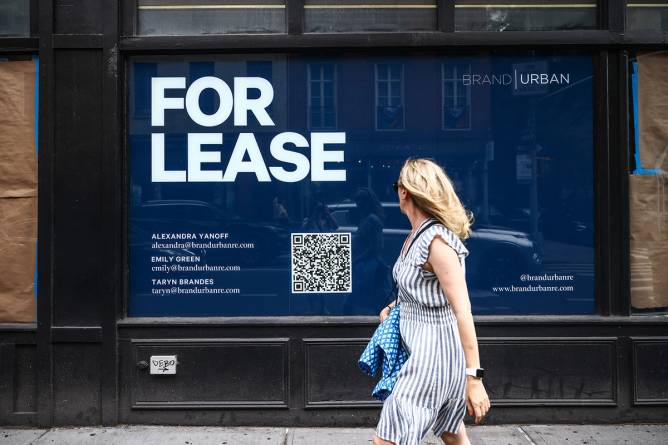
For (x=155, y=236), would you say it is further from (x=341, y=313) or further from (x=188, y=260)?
(x=341, y=313)

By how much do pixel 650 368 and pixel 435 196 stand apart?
355 centimetres

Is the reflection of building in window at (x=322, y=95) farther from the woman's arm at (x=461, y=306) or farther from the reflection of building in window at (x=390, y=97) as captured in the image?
the woman's arm at (x=461, y=306)

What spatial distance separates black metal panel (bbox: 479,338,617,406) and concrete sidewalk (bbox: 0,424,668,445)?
9.6 inches

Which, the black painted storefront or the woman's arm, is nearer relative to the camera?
the woman's arm

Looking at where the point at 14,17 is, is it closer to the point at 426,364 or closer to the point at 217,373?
the point at 217,373

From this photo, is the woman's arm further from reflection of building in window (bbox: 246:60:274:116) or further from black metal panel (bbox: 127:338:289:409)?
reflection of building in window (bbox: 246:60:274:116)

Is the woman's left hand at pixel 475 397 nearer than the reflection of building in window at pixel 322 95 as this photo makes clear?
Yes

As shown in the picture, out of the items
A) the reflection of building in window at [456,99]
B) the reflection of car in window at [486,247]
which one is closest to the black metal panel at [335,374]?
the reflection of car in window at [486,247]

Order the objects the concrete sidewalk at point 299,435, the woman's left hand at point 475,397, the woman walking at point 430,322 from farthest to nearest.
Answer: the concrete sidewalk at point 299,435 → the woman walking at point 430,322 → the woman's left hand at point 475,397

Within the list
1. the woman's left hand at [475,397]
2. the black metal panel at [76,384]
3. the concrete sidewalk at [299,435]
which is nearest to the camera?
the woman's left hand at [475,397]

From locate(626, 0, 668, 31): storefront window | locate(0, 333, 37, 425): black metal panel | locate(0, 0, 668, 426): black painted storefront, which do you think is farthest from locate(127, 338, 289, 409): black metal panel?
locate(626, 0, 668, 31): storefront window

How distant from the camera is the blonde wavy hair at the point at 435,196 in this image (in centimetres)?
348

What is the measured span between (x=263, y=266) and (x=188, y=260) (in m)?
0.67

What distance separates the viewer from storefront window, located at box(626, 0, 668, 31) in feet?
19.8
